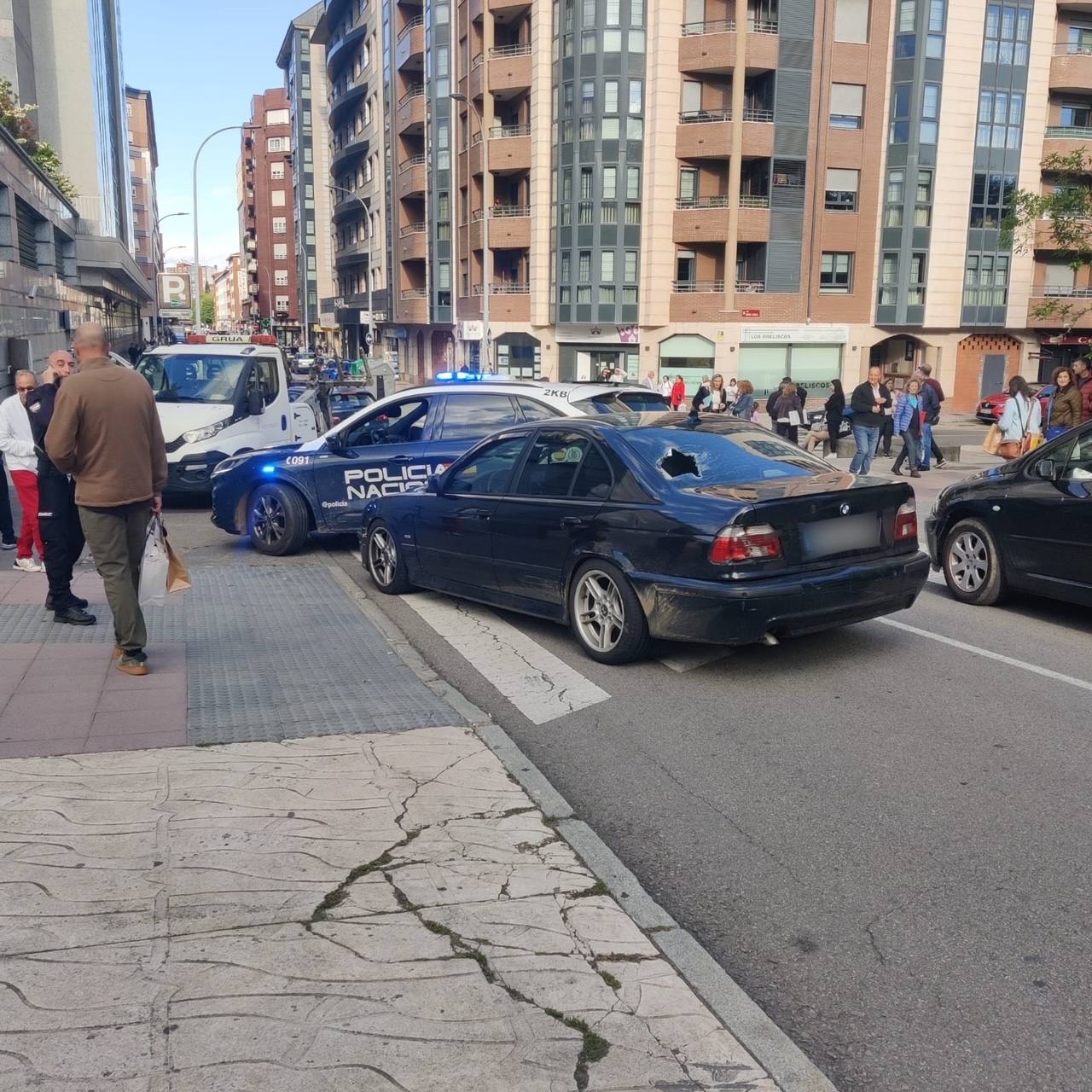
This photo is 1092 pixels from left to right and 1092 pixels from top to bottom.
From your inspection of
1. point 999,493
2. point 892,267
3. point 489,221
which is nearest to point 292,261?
point 489,221

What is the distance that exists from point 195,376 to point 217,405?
36.2 inches

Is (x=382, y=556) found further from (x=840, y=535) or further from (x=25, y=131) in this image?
(x=25, y=131)

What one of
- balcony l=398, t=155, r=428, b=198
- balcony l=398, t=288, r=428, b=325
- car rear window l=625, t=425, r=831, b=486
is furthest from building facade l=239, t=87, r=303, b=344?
car rear window l=625, t=425, r=831, b=486

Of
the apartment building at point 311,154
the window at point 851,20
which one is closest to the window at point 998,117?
the window at point 851,20

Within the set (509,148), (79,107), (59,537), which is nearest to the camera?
(59,537)

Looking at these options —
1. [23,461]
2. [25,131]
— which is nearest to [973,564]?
[23,461]

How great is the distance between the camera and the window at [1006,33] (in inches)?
1799

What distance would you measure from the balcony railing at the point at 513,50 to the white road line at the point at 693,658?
46594 millimetres

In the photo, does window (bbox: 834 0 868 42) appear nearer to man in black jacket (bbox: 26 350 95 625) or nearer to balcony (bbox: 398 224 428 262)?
balcony (bbox: 398 224 428 262)

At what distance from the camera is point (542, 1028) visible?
307cm

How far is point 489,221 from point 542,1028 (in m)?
49.4

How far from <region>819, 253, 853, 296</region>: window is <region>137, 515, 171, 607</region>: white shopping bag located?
142 feet

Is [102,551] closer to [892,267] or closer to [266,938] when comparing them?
[266,938]

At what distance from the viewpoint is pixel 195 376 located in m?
15.9
